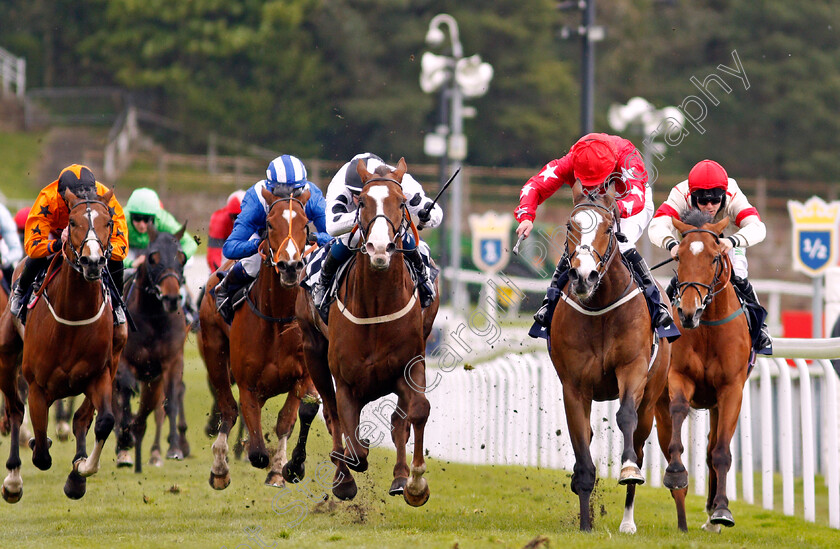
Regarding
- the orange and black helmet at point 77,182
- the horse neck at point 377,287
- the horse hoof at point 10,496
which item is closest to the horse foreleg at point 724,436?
the horse neck at point 377,287

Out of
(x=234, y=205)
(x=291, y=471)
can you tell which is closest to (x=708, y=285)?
(x=291, y=471)

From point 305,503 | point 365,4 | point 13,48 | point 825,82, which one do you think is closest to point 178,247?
point 305,503

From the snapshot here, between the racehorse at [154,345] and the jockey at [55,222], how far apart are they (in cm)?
179

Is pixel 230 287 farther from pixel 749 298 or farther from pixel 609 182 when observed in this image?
pixel 749 298

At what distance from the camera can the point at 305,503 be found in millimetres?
7973

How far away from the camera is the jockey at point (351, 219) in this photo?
689 cm

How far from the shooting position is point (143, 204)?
10.3 metres

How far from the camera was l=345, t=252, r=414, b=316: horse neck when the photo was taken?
6.74 metres

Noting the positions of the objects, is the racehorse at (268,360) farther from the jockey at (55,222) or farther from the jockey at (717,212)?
the jockey at (717,212)

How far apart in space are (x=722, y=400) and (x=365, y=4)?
28091mm

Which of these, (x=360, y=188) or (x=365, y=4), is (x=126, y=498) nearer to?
(x=360, y=188)

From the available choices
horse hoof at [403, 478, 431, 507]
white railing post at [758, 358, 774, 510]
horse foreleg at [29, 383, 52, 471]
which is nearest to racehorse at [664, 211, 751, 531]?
white railing post at [758, 358, 774, 510]

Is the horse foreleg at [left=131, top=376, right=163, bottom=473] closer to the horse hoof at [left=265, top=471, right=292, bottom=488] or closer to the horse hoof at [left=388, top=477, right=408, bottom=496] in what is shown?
the horse hoof at [left=265, top=471, right=292, bottom=488]

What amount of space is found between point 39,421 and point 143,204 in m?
3.01
